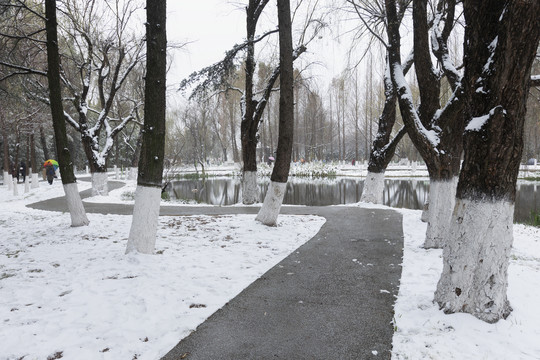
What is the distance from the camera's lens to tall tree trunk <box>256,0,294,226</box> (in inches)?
284

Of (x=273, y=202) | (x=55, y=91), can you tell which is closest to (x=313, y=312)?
(x=273, y=202)

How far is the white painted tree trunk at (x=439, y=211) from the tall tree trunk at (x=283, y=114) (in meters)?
2.99

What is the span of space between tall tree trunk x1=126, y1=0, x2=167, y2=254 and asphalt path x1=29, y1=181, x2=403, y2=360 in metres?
2.05

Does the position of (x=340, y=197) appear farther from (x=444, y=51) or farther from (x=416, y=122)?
(x=416, y=122)

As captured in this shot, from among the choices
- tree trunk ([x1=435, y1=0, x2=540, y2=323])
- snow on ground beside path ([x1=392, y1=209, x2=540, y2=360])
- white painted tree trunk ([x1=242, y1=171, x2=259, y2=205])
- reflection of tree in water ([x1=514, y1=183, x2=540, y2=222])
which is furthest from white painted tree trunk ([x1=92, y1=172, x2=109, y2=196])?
reflection of tree in water ([x1=514, y1=183, x2=540, y2=222])

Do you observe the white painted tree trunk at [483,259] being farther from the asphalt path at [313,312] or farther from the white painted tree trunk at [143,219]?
the white painted tree trunk at [143,219]

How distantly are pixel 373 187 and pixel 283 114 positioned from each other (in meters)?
5.09

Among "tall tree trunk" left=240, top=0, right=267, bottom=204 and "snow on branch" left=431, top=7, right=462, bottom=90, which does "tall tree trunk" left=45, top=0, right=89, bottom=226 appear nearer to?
"tall tree trunk" left=240, top=0, right=267, bottom=204

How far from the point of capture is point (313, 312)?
3461 millimetres

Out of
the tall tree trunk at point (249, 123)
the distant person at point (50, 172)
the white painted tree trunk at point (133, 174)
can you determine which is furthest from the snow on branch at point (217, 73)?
the white painted tree trunk at point (133, 174)

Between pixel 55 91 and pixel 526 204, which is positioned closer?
pixel 55 91

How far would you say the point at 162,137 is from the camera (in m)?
5.14

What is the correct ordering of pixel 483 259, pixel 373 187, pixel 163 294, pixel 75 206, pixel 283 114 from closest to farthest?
pixel 483 259 → pixel 163 294 → pixel 283 114 → pixel 75 206 → pixel 373 187

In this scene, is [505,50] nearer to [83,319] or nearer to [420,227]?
[83,319]
